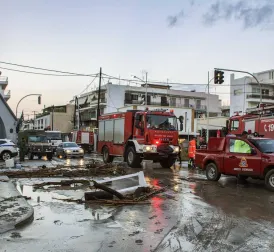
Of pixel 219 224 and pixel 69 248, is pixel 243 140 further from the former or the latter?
pixel 69 248

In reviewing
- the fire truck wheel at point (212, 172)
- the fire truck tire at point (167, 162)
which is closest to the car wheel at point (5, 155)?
the fire truck tire at point (167, 162)

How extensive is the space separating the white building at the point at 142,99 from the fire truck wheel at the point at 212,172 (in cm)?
5380

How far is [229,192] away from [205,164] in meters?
3.20

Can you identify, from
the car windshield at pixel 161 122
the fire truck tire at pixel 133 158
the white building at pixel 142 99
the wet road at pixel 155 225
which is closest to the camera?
the wet road at pixel 155 225

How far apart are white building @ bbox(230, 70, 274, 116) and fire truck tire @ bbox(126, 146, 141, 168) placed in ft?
174

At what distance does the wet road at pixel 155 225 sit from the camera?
586 cm

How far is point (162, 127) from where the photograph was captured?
1977cm

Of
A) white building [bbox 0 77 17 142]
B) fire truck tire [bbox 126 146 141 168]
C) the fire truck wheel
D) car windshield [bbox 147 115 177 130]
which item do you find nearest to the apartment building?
white building [bbox 0 77 17 142]

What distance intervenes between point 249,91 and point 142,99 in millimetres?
20427

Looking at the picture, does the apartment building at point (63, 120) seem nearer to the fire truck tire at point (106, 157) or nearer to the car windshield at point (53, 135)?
the car windshield at point (53, 135)

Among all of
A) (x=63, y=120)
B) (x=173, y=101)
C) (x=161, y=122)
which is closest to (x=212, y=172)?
(x=161, y=122)

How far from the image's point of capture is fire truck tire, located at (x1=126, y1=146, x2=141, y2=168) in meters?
19.9

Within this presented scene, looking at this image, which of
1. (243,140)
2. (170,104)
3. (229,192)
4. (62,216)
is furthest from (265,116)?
(170,104)

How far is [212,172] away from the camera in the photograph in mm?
14383
